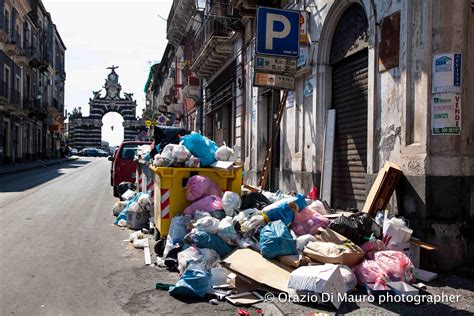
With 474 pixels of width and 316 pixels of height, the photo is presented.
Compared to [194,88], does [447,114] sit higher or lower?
lower

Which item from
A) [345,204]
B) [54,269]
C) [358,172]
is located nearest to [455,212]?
[358,172]

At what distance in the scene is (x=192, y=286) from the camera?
484 centimetres

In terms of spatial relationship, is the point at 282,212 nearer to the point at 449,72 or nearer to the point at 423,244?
the point at 423,244

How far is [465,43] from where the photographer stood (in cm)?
563

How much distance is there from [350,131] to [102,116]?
86.7m

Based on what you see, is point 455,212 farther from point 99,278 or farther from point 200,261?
point 99,278

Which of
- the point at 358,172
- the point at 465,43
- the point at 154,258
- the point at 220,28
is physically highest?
the point at 220,28

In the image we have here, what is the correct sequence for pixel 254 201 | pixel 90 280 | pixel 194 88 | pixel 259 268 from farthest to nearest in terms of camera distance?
pixel 194 88
pixel 254 201
pixel 90 280
pixel 259 268

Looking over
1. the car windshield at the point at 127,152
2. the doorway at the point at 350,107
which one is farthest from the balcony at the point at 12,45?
the doorway at the point at 350,107

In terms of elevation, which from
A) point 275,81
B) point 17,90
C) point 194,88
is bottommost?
point 275,81

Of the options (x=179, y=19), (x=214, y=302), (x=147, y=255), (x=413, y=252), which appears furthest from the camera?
(x=179, y=19)

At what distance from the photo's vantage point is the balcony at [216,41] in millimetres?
15802

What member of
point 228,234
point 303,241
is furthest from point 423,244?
point 228,234

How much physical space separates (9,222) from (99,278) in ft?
16.1
